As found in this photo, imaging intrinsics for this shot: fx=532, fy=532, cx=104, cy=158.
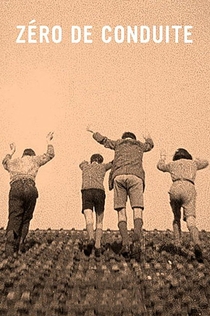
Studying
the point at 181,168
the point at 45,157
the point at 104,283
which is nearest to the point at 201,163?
the point at 181,168

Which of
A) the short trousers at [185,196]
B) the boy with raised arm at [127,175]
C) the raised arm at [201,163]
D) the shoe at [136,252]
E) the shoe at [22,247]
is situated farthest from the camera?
the raised arm at [201,163]

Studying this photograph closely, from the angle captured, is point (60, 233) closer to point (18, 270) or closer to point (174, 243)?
point (174, 243)

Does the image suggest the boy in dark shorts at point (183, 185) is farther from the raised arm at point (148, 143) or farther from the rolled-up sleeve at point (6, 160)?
the rolled-up sleeve at point (6, 160)

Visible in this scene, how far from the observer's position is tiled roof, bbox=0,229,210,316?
4715 millimetres

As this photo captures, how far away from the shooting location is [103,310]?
463 cm

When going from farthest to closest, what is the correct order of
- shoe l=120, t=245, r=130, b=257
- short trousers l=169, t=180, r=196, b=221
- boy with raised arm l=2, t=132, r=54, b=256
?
short trousers l=169, t=180, r=196, b=221, boy with raised arm l=2, t=132, r=54, b=256, shoe l=120, t=245, r=130, b=257

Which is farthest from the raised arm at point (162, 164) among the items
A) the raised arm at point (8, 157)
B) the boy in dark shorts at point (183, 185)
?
the raised arm at point (8, 157)

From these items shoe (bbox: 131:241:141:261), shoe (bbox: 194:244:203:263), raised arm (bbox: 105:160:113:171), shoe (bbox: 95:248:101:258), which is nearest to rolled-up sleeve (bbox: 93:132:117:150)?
raised arm (bbox: 105:160:113:171)

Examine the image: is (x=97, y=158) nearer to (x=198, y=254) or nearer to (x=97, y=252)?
(x=97, y=252)

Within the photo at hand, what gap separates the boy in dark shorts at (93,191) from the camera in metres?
9.19

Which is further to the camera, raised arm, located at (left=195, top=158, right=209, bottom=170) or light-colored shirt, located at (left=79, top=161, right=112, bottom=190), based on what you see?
light-colored shirt, located at (left=79, top=161, right=112, bottom=190)

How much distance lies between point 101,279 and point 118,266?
2.92 feet

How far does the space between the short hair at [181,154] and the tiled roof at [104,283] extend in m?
1.51

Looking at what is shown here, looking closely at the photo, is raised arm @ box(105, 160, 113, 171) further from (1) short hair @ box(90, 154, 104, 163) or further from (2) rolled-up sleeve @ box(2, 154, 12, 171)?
(2) rolled-up sleeve @ box(2, 154, 12, 171)
